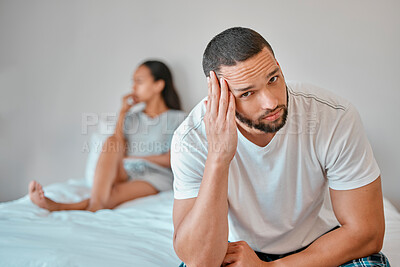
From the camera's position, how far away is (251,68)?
0.92 metres

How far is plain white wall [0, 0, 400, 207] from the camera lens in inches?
73.5

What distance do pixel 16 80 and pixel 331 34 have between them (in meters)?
2.17

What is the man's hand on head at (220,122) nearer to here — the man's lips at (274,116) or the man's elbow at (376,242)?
the man's lips at (274,116)

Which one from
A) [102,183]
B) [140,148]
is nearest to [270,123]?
[102,183]

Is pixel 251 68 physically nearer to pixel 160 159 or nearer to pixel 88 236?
pixel 88 236

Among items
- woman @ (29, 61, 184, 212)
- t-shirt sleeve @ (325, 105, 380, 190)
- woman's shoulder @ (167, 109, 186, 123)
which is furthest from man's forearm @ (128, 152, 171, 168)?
t-shirt sleeve @ (325, 105, 380, 190)

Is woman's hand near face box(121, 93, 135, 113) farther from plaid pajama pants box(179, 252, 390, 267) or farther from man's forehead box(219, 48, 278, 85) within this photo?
plaid pajama pants box(179, 252, 390, 267)

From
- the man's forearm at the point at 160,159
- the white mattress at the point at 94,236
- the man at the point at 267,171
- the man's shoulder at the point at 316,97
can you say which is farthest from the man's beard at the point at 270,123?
the man's forearm at the point at 160,159

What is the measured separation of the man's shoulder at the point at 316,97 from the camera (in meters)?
1.01

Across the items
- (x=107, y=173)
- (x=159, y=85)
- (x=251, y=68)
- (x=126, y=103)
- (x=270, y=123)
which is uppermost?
(x=251, y=68)

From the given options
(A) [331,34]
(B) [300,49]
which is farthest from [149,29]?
(A) [331,34]

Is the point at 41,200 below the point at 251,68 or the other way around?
below

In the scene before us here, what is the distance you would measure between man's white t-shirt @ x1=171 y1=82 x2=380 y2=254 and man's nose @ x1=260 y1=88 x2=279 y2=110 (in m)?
0.11

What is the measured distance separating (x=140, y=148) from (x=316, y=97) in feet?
4.44
